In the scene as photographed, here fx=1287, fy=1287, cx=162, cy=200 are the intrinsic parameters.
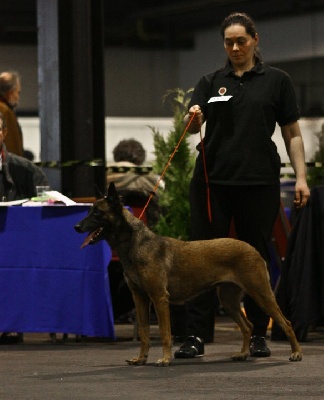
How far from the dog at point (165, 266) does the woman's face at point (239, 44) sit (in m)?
1.03

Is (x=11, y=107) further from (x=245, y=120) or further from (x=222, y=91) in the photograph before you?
(x=245, y=120)

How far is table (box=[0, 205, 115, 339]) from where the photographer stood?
8.30 metres

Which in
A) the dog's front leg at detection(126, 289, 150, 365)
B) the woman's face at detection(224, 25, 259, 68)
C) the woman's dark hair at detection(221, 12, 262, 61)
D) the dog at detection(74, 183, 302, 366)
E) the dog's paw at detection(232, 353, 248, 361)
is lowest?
the dog's paw at detection(232, 353, 248, 361)

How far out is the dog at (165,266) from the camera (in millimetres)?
7027

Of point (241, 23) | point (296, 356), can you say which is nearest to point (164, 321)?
point (296, 356)

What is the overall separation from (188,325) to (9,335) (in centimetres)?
179

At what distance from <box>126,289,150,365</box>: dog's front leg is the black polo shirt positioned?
0.80 metres

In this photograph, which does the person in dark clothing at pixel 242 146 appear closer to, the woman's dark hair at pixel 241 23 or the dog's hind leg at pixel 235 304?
the woman's dark hair at pixel 241 23

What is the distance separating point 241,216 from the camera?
7434 mm

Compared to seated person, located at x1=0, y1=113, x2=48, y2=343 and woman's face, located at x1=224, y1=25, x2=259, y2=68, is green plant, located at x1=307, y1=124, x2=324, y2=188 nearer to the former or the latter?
seated person, located at x1=0, y1=113, x2=48, y2=343

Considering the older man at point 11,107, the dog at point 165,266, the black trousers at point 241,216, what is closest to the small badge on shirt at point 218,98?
the black trousers at point 241,216

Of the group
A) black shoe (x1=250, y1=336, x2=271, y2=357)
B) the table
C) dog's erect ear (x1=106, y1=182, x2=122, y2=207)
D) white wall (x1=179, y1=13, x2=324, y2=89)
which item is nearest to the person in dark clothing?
black shoe (x1=250, y1=336, x2=271, y2=357)

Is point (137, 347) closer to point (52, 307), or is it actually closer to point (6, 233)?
point (52, 307)

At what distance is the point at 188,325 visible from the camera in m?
7.55
